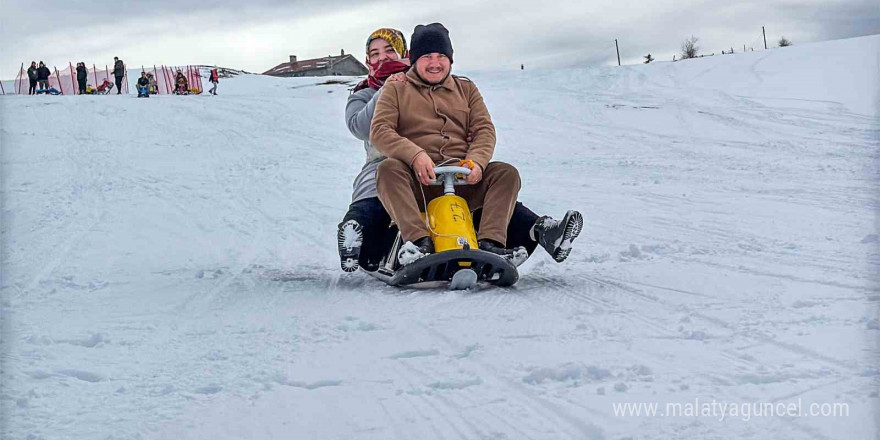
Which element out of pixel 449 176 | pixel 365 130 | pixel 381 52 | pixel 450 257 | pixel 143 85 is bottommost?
pixel 450 257

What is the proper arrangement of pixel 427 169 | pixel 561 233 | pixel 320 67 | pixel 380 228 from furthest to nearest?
pixel 320 67 → pixel 380 228 → pixel 561 233 → pixel 427 169

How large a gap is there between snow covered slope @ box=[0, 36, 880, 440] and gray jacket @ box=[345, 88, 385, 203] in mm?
449

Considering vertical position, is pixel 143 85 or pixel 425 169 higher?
pixel 143 85

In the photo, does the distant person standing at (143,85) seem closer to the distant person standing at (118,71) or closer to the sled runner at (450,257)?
the distant person standing at (118,71)

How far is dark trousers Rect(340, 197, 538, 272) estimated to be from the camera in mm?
4055

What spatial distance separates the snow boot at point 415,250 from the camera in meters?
3.61

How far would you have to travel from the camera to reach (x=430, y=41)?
13.6ft

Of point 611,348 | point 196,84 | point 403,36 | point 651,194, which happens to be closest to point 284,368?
point 611,348


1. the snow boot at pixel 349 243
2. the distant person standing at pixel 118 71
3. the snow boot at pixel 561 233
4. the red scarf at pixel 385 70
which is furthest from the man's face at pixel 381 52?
the distant person standing at pixel 118 71

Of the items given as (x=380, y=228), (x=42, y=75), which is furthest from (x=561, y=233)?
(x=42, y=75)

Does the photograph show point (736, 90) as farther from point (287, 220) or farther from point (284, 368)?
point (284, 368)

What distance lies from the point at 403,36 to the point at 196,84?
1043 inches

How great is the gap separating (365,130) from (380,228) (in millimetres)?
555

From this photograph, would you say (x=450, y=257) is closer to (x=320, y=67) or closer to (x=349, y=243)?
(x=349, y=243)
